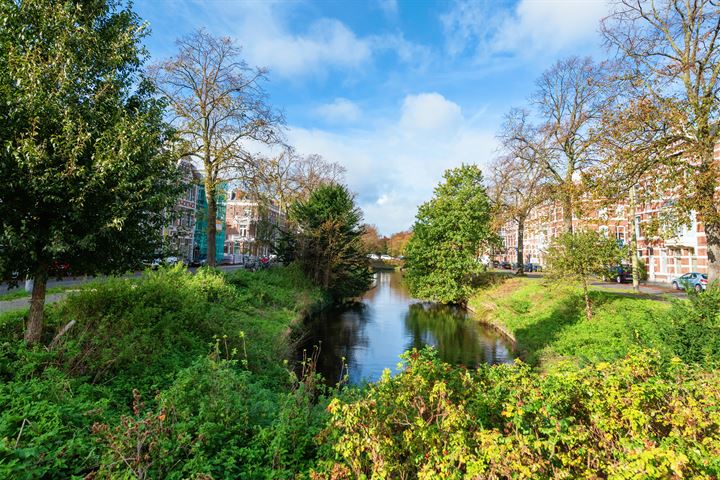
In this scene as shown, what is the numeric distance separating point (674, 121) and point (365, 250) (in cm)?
2272

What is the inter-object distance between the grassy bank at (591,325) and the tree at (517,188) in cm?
836

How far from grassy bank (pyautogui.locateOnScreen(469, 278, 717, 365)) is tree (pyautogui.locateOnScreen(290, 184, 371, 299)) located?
1036 cm

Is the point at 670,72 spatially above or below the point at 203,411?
above

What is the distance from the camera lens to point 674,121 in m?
→ 13.3

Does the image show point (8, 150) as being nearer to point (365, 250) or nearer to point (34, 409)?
point (34, 409)

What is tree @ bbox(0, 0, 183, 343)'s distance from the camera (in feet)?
21.6

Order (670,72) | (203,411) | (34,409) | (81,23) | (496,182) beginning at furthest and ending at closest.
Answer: (496,182)
(670,72)
(81,23)
(203,411)
(34,409)

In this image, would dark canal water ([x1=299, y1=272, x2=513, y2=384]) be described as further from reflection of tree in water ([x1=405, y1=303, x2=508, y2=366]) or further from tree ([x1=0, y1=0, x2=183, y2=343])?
tree ([x1=0, y1=0, x2=183, y2=343])

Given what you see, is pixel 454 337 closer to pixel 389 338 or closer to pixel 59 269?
pixel 389 338

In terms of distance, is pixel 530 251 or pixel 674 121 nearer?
pixel 674 121

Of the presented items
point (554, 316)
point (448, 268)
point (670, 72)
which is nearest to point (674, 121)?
point (670, 72)

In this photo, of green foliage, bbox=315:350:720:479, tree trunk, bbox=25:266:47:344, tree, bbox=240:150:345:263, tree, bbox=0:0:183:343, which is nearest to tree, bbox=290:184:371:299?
tree, bbox=240:150:345:263

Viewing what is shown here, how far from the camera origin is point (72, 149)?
22.2 feet

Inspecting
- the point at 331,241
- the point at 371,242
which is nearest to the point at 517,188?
the point at 331,241
